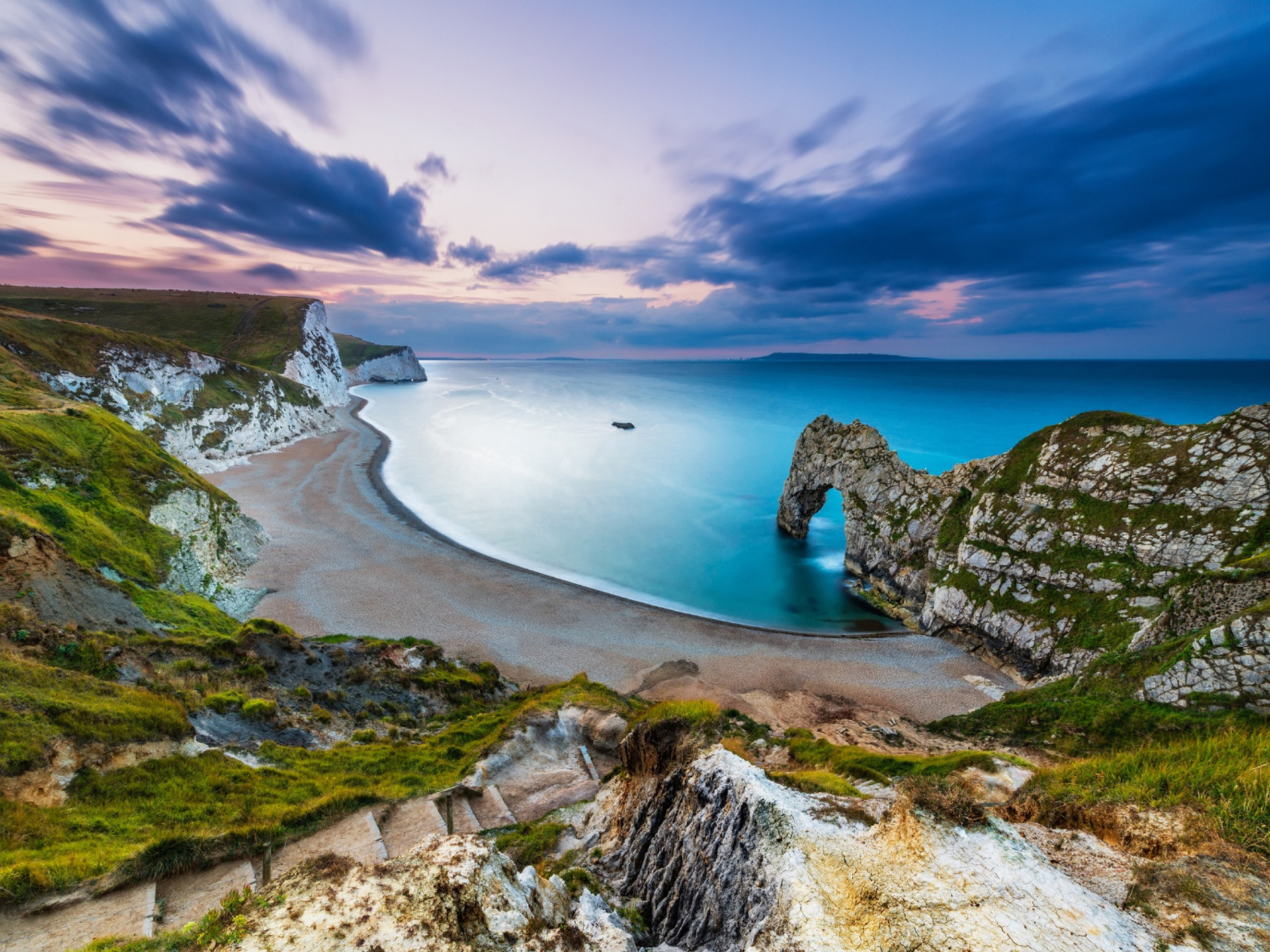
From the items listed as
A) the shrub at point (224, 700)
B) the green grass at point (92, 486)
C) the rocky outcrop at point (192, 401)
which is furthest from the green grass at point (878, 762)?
the rocky outcrop at point (192, 401)

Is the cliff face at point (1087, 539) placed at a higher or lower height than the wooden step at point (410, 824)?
higher

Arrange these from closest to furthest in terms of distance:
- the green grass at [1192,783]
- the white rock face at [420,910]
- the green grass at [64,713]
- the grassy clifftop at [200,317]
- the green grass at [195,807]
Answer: the white rock face at [420,910]
the green grass at [1192,783]
the green grass at [195,807]
the green grass at [64,713]
the grassy clifftop at [200,317]

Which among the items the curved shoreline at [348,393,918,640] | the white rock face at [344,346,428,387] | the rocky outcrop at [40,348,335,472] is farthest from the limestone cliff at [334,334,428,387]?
the curved shoreline at [348,393,918,640]

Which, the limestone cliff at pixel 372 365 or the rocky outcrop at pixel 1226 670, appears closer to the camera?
the rocky outcrop at pixel 1226 670

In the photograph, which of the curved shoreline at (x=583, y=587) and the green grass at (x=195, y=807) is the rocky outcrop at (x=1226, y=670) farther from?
the green grass at (x=195, y=807)

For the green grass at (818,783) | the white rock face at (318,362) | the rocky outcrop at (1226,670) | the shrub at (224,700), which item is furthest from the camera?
the white rock face at (318,362)

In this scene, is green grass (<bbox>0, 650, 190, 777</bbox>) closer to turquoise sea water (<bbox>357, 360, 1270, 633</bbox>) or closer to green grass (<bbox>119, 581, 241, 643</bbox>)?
green grass (<bbox>119, 581, 241, 643</bbox>)

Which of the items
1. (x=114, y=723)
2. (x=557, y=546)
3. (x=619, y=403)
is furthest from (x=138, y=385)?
(x=619, y=403)

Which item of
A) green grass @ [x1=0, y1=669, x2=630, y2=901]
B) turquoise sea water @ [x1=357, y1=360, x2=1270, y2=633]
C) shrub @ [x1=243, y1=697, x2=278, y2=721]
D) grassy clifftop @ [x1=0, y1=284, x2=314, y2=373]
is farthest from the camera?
grassy clifftop @ [x1=0, y1=284, x2=314, y2=373]
